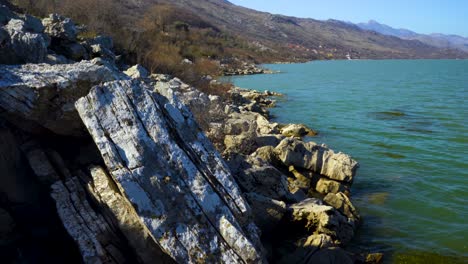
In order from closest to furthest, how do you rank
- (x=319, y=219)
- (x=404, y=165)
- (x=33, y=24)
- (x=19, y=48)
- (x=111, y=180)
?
1. (x=111, y=180)
2. (x=19, y=48)
3. (x=319, y=219)
4. (x=33, y=24)
5. (x=404, y=165)

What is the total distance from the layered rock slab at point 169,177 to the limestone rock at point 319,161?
24.0 ft

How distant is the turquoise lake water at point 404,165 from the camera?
33.7ft

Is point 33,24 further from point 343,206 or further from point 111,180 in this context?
point 343,206

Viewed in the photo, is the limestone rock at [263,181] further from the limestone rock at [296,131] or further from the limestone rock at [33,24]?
the limestone rock at [296,131]

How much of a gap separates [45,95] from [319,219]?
6.20 metres

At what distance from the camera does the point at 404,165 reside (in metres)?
16.6

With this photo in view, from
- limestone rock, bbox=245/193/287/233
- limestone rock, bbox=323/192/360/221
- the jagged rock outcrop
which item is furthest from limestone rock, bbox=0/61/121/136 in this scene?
limestone rock, bbox=323/192/360/221

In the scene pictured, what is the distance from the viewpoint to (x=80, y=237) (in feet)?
19.0

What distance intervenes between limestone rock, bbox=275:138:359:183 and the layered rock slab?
730 cm

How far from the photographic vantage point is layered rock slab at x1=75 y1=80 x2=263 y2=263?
5504 mm

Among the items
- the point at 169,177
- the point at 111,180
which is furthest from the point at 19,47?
the point at 169,177

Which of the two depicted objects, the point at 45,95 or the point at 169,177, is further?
the point at 45,95

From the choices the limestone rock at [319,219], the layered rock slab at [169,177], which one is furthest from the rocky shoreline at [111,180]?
the limestone rock at [319,219]

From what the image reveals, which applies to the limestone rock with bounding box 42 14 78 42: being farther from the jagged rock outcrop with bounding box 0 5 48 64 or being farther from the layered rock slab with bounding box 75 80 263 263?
the layered rock slab with bounding box 75 80 263 263
